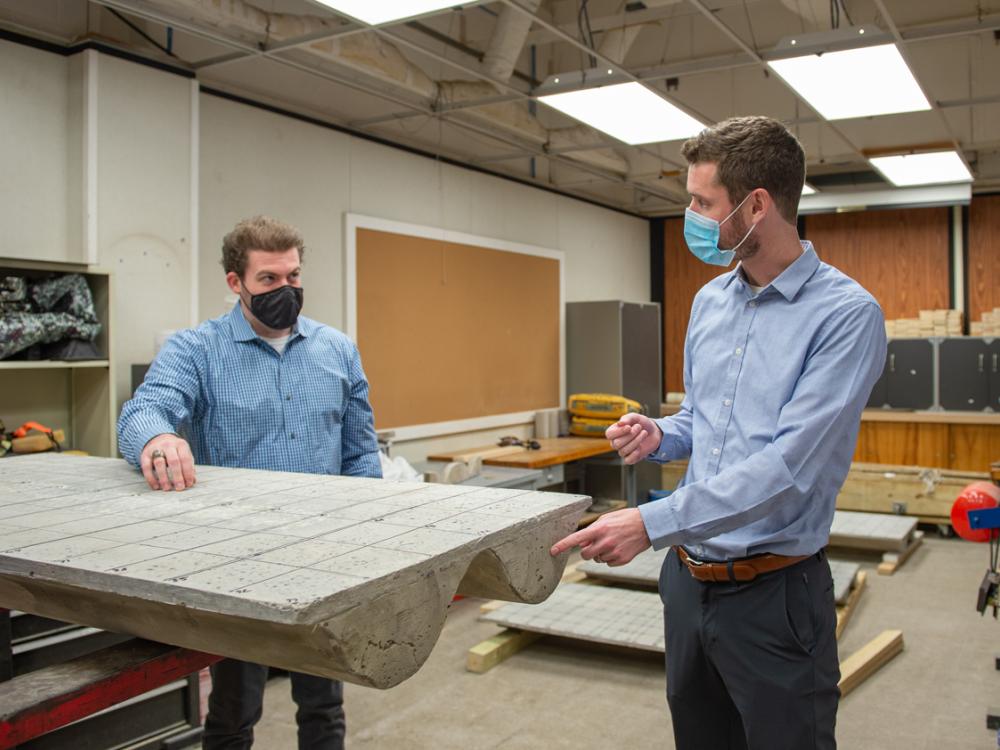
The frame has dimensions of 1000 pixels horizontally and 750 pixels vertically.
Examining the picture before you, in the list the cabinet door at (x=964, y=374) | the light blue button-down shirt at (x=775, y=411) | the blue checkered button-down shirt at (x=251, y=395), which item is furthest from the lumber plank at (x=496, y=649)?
the cabinet door at (x=964, y=374)

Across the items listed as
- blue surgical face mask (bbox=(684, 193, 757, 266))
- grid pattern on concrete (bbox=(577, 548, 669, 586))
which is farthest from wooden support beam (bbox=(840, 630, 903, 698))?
blue surgical face mask (bbox=(684, 193, 757, 266))

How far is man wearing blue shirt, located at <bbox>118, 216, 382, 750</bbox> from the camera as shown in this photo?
2.07 metres

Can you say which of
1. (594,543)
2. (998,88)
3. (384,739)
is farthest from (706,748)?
(998,88)

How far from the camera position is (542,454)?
247 inches

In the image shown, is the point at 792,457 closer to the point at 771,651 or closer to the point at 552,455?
the point at 771,651

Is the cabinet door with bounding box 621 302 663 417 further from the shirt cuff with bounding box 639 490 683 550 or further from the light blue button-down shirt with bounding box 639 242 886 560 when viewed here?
the shirt cuff with bounding box 639 490 683 550

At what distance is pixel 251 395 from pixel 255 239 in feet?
1.33

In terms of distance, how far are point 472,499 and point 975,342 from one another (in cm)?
728

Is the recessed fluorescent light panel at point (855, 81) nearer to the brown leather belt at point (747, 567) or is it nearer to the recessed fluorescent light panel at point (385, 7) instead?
the recessed fluorescent light panel at point (385, 7)

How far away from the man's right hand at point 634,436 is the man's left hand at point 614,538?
339 millimetres

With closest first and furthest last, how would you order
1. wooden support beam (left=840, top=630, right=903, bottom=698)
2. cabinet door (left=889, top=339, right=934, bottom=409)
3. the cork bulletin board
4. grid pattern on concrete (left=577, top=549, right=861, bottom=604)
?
1. wooden support beam (left=840, top=630, right=903, bottom=698)
2. grid pattern on concrete (left=577, top=549, right=861, bottom=604)
3. the cork bulletin board
4. cabinet door (left=889, top=339, right=934, bottom=409)

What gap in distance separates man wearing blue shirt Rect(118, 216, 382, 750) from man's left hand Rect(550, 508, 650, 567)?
88 centimetres

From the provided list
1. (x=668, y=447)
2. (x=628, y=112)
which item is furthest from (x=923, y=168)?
(x=668, y=447)

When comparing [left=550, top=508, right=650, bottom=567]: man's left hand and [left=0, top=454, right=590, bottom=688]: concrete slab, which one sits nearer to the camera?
[left=0, top=454, right=590, bottom=688]: concrete slab
